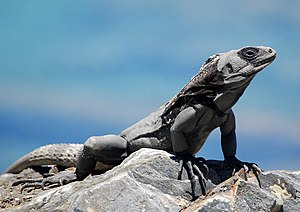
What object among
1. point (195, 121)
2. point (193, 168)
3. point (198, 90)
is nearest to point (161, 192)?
point (193, 168)

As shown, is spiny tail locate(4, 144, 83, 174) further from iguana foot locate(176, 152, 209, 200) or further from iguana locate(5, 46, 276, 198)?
iguana foot locate(176, 152, 209, 200)

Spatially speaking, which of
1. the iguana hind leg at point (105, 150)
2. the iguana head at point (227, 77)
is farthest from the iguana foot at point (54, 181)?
the iguana head at point (227, 77)

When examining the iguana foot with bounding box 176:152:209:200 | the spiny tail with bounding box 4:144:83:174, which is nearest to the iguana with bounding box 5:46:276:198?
Result: the iguana foot with bounding box 176:152:209:200

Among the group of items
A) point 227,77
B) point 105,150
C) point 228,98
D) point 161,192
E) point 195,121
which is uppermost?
point 227,77

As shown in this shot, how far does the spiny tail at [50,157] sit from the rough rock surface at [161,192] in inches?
112

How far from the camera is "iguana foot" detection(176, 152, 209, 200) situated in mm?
7953

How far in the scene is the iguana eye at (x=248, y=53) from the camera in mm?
8164

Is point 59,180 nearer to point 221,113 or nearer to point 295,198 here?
point 221,113

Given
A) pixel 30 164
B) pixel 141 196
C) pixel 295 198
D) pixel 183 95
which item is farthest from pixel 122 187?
pixel 30 164

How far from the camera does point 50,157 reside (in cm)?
1174

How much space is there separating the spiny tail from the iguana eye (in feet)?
14.2

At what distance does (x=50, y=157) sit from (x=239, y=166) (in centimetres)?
462

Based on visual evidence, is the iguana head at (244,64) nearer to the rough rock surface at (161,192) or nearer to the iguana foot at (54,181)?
the rough rock surface at (161,192)

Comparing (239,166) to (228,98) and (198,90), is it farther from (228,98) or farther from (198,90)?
(198,90)
